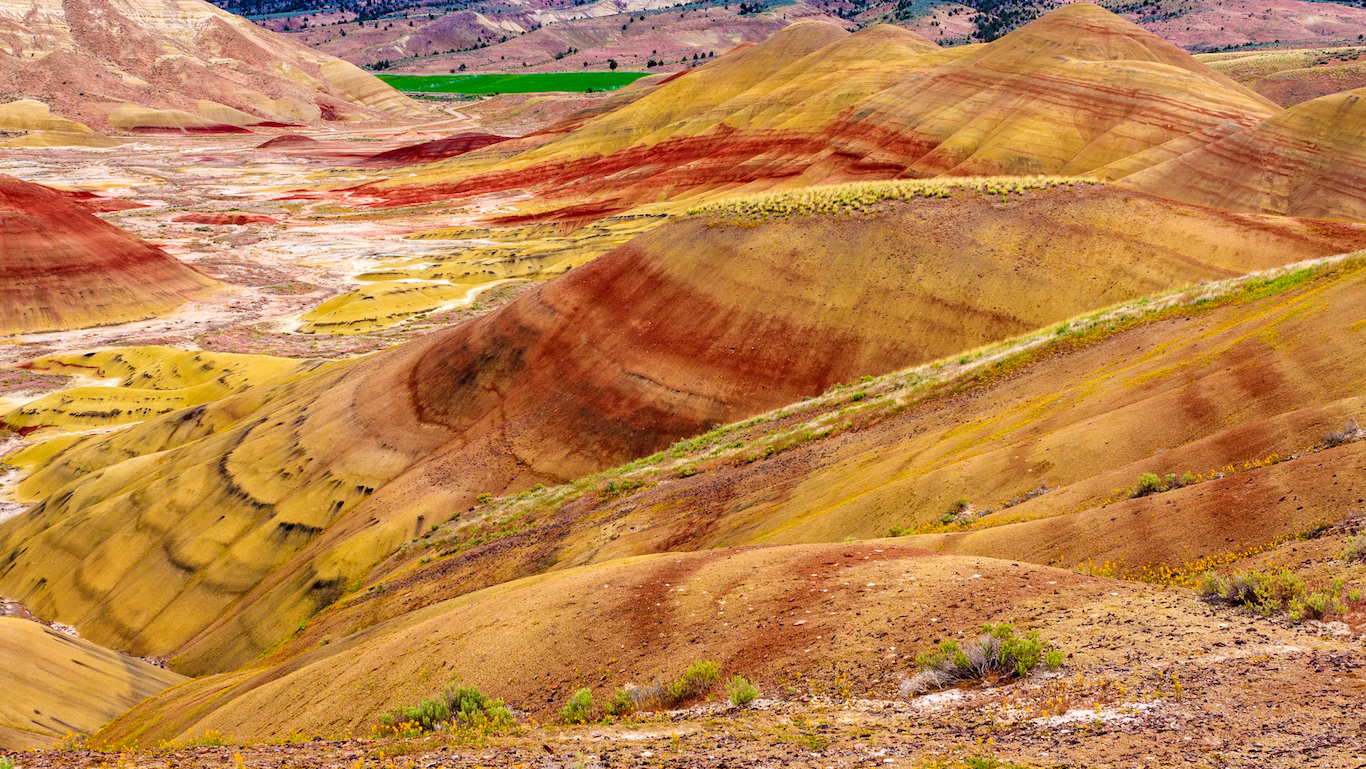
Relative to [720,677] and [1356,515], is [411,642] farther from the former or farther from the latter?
[1356,515]

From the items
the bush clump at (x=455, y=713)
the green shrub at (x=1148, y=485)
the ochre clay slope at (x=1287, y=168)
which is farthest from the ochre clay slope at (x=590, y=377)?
the green shrub at (x=1148, y=485)

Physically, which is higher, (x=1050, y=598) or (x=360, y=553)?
(x=1050, y=598)

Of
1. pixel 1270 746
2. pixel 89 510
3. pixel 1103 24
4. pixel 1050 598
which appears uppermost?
pixel 1103 24

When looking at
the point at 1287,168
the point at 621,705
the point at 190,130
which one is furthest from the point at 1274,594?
the point at 190,130

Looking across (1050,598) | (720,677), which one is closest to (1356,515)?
(1050,598)

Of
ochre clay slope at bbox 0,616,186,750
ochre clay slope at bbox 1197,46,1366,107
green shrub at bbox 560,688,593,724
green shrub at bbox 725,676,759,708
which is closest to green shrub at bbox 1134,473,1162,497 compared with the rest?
green shrub at bbox 725,676,759,708

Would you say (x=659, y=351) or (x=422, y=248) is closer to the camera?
(x=659, y=351)

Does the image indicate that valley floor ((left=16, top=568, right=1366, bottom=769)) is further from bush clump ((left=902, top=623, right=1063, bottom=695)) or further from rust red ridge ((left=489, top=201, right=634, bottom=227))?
rust red ridge ((left=489, top=201, right=634, bottom=227))
